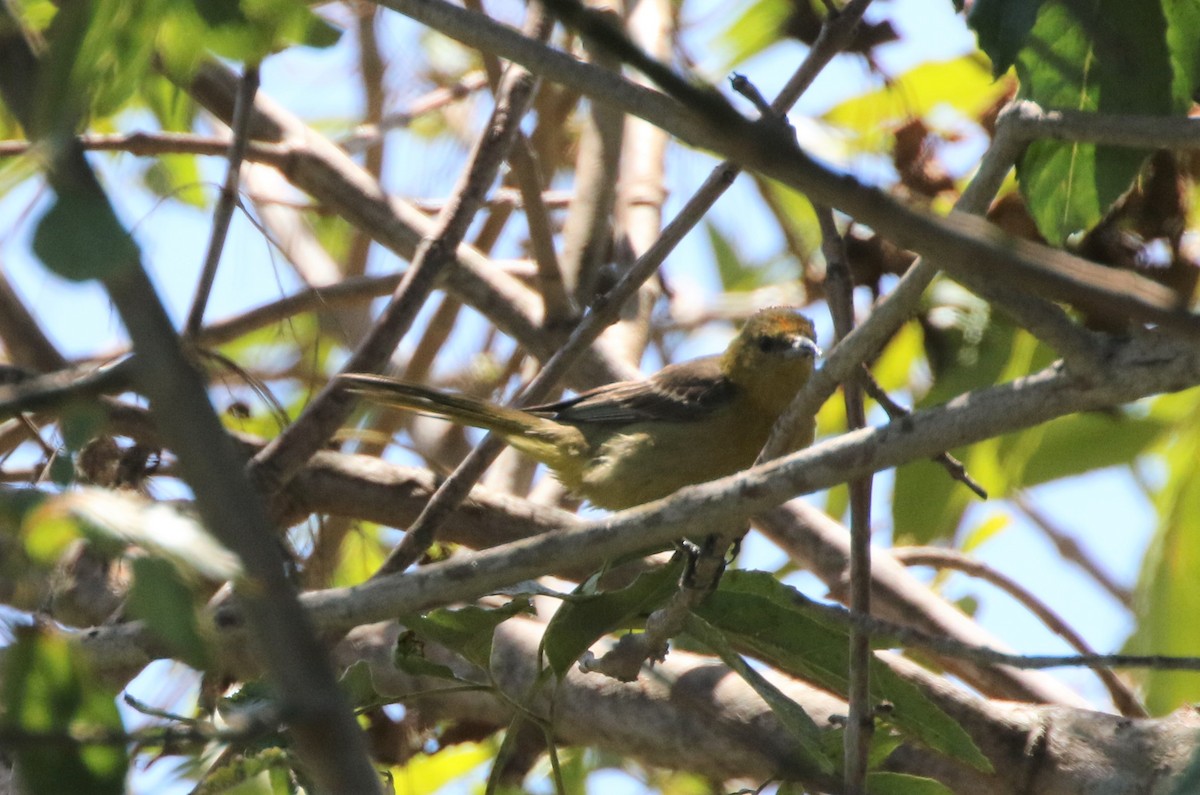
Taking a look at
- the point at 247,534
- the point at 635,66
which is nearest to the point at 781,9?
the point at 635,66

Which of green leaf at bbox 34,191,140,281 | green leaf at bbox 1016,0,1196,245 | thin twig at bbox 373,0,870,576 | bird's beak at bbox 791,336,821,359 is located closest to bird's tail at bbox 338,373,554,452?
thin twig at bbox 373,0,870,576

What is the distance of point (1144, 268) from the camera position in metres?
3.89

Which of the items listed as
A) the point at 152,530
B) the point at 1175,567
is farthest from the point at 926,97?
the point at 152,530

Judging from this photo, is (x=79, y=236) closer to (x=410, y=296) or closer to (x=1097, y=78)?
(x=1097, y=78)

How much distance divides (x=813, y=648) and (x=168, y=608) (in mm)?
1892

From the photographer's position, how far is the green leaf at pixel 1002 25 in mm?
2400

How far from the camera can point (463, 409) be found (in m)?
4.91

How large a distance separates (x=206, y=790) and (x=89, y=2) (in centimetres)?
141

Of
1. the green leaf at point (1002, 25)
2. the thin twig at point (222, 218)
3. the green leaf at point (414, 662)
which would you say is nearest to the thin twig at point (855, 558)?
the green leaf at point (1002, 25)

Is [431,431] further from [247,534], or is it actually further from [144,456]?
[247,534]

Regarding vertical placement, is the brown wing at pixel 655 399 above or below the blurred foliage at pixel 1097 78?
above

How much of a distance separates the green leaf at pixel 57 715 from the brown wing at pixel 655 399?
3670 mm

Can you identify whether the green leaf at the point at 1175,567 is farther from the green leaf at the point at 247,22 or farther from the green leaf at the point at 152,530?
the green leaf at the point at 152,530

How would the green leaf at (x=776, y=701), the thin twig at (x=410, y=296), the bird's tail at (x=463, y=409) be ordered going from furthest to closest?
the bird's tail at (x=463, y=409), the thin twig at (x=410, y=296), the green leaf at (x=776, y=701)
